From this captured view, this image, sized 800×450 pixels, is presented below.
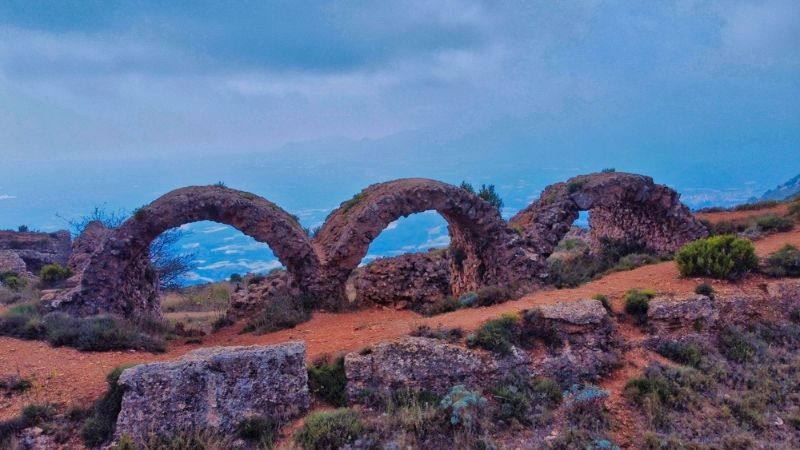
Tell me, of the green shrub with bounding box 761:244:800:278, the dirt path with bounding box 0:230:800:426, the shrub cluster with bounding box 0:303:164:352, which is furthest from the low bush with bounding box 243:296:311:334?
the green shrub with bounding box 761:244:800:278

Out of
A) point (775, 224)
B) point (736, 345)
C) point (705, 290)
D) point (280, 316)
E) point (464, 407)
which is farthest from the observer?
point (775, 224)

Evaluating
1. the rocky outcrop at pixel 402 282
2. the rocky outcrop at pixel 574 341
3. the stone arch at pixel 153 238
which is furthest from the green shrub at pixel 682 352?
the stone arch at pixel 153 238

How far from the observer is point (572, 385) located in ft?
31.5

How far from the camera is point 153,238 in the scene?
13.2m

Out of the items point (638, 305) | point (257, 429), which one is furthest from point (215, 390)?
point (638, 305)

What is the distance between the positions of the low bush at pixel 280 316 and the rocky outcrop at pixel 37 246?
21821 millimetres

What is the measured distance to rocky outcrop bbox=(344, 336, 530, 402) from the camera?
917 cm

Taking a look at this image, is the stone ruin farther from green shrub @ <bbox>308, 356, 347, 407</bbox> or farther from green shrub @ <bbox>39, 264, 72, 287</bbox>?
green shrub @ <bbox>39, 264, 72, 287</bbox>

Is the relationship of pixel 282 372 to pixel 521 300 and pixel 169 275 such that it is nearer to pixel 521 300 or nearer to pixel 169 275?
pixel 521 300

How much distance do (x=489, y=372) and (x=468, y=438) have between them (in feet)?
6.54

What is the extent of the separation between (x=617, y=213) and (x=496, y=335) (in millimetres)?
12168

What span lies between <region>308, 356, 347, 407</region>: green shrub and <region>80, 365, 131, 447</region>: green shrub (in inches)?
130

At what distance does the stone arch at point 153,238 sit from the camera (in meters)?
12.4

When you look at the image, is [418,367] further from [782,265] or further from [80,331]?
[782,265]
